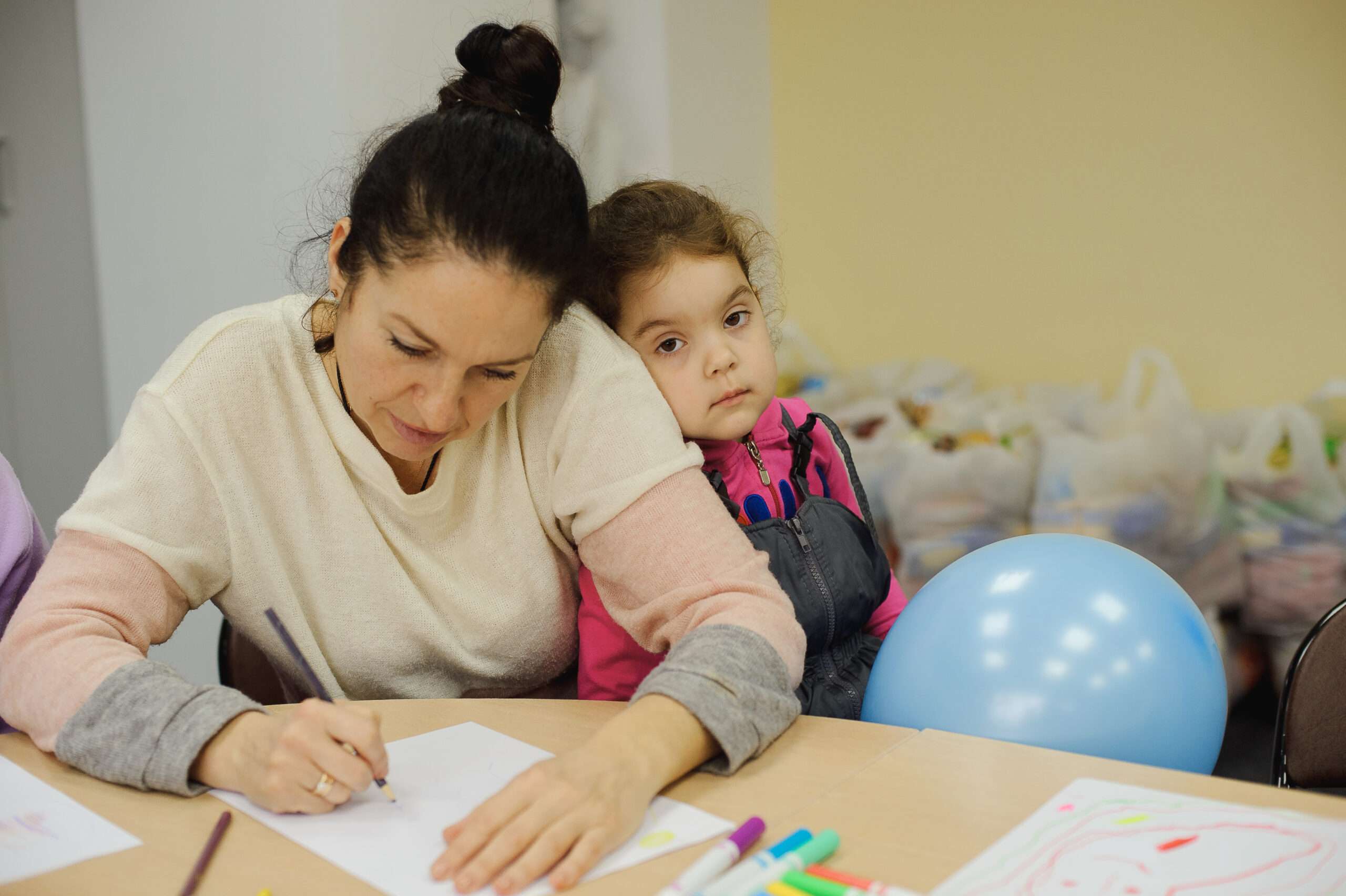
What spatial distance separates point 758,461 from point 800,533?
14cm

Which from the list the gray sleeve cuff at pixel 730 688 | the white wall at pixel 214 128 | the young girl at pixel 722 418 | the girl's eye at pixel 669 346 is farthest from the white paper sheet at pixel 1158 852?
the white wall at pixel 214 128

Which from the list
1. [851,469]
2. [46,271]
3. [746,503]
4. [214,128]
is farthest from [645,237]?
[46,271]

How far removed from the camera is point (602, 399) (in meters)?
1.18

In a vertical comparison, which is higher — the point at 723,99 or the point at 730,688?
the point at 723,99

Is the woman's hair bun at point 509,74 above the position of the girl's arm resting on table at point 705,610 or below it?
above

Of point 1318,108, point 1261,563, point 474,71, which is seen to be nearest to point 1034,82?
point 1318,108

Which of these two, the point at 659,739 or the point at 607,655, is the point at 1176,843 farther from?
the point at 607,655

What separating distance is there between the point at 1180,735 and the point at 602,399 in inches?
25.7

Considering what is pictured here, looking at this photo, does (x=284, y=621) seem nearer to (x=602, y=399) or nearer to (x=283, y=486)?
(x=283, y=486)

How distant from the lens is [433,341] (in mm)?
995

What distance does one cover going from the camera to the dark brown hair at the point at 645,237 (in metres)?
1.35

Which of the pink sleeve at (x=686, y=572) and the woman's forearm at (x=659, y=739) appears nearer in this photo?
the woman's forearm at (x=659, y=739)

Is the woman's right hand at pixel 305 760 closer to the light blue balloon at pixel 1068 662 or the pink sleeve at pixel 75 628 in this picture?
the pink sleeve at pixel 75 628

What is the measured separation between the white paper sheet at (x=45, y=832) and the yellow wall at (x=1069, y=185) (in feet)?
8.60
